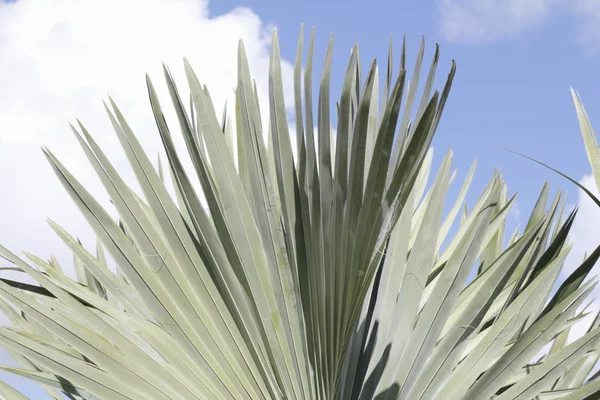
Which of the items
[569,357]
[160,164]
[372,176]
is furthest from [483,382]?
[160,164]

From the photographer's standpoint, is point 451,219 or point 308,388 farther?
point 451,219

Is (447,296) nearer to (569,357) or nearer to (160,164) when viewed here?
(569,357)

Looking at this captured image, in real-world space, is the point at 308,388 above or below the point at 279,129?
below

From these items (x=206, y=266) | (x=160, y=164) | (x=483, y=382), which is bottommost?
(x=483, y=382)

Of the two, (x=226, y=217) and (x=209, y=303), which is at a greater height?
(x=226, y=217)

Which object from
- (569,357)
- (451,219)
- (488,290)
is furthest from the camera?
(451,219)

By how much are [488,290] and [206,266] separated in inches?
22.3

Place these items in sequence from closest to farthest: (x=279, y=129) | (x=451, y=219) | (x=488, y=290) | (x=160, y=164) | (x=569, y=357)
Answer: (x=569, y=357), (x=488, y=290), (x=279, y=129), (x=451, y=219), (x=160, y=164)

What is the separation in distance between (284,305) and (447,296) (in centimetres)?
32

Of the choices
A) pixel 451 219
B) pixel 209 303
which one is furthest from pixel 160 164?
pixel 209 303

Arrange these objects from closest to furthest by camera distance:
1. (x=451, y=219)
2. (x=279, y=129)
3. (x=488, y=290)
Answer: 1. (x=488, y=290)
2. (x=279, y=129)
3. (x=451, y=219)

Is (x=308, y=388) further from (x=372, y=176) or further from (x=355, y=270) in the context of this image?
(x=372, y=176)

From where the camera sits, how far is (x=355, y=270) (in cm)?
123

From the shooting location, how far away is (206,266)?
1.35 metres
